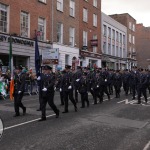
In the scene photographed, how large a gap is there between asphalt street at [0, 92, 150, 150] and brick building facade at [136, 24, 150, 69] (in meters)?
64.9

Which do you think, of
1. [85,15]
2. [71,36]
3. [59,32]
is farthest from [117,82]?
[85,15]

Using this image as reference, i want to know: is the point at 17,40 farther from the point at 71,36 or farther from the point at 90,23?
the point at 90,23

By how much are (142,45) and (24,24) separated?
52249mm

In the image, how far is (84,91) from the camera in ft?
46.8

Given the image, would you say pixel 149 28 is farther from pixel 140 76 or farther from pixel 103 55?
pixel 140 76

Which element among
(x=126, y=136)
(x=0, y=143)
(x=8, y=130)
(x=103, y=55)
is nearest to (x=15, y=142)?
(x=0, y=143)

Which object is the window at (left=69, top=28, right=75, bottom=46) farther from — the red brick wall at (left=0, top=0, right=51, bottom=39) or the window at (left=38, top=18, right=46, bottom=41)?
the window at (left=38, top=18, right=46, bottom=41)

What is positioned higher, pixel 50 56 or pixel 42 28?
pixel 42 28

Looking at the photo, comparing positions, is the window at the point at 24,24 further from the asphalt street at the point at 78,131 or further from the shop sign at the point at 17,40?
the asphalt street at the point at 78,131

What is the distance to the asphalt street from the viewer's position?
7.19 m

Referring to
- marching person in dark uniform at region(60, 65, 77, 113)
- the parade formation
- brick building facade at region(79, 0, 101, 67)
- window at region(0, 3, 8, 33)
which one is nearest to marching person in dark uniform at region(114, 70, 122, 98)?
the parade formation

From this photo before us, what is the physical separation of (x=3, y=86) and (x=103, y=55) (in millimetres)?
30488

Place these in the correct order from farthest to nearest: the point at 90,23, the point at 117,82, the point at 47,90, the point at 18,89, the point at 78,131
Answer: the point at 90,23 → the point at 117,82 → the point at 18,89 → the point at 47,90 → the point at 78,131

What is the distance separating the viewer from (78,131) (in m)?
8.67
